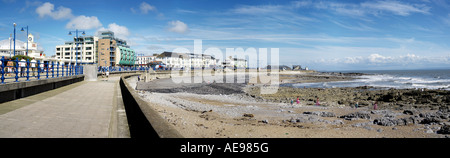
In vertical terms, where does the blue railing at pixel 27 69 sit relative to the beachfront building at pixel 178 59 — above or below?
below

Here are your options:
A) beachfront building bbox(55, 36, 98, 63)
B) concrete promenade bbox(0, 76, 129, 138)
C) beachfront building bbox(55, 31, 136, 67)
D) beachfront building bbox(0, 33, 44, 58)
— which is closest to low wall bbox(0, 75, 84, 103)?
concrete promenade bbox(0, 76, 129, 138)

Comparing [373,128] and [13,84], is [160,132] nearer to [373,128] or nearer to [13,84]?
[13,84]

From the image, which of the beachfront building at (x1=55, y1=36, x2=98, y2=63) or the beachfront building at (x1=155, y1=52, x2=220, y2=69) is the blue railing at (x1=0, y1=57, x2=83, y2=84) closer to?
the beachfront building at (x1=55, y1=36, x2=98, y2=63)

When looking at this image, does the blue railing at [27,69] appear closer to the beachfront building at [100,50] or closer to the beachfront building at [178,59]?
the beachfront building at [100,50]

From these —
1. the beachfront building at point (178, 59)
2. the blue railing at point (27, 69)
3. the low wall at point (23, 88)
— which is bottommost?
the low wall at point (23, 88)

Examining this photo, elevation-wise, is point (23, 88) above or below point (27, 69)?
below

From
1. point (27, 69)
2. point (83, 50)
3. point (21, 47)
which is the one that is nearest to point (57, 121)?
point (27, 69)

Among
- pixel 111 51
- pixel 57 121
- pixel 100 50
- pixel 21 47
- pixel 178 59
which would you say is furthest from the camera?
pixel 178 59

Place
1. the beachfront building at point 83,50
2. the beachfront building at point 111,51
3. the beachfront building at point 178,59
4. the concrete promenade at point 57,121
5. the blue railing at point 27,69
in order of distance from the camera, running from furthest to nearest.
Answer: the beachfront building at point 178,59, the beachfront building at point 83,50, the beachfront building at point 111,51, the blue railing at point 27,69, the concrete promenade at point 57,121

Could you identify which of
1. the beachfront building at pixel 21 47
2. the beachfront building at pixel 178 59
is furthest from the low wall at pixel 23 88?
the beachfront building at pixel 178 59

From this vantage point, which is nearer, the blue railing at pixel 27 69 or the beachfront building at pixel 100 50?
the blue railing at pixel 27 69

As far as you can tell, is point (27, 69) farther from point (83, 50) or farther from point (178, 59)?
point (178, 59)
